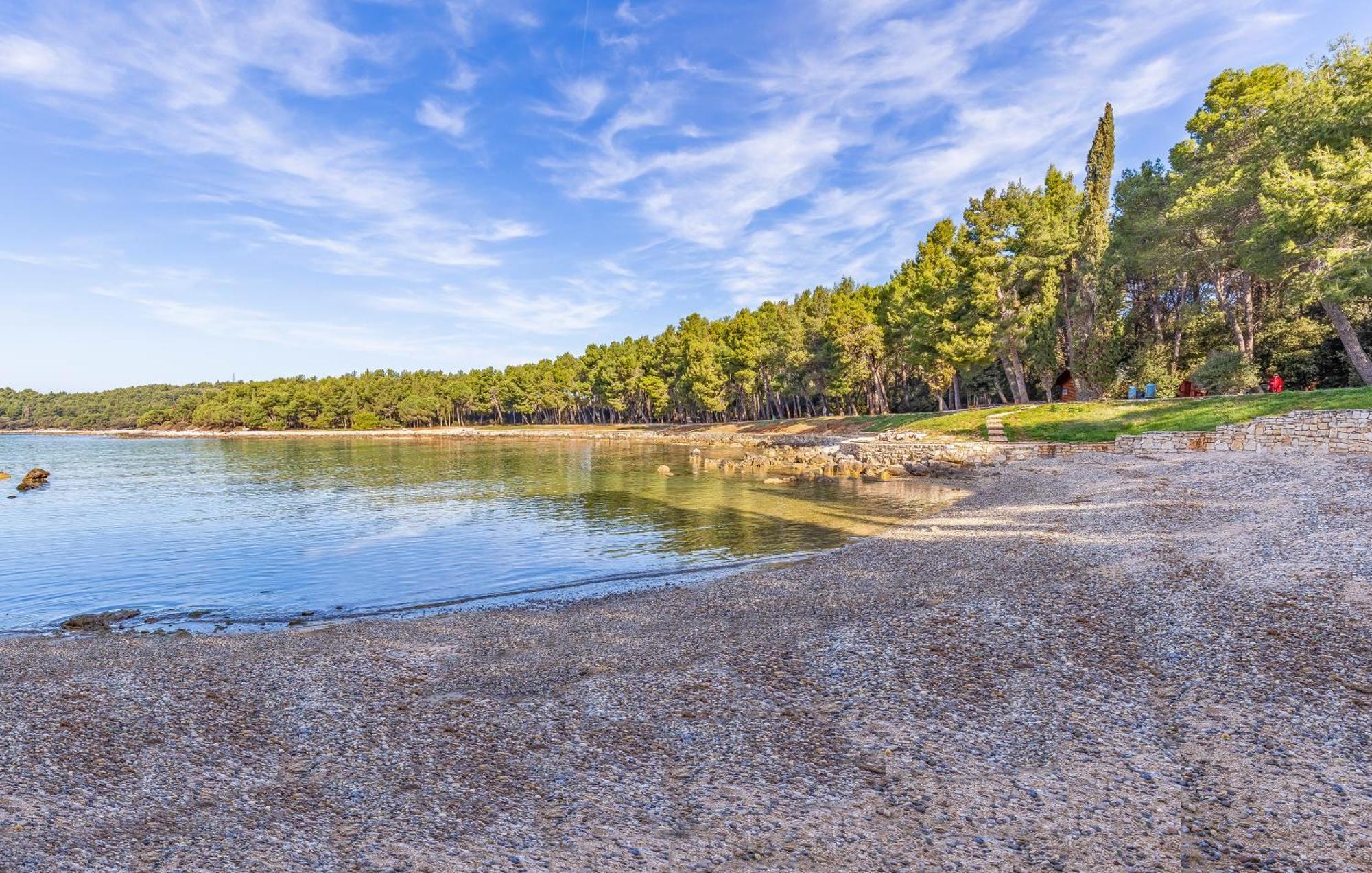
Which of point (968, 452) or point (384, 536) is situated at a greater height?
point (968, 452)

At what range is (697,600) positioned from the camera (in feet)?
48.9

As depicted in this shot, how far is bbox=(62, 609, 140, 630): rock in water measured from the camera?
14.8 metres

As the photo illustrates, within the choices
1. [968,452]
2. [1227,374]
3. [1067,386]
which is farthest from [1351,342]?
[1067,386]

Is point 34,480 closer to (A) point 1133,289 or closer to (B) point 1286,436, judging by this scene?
(B) point 1286,436

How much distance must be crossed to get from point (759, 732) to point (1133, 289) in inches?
2360

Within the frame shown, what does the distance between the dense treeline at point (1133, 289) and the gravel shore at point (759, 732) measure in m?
24.3

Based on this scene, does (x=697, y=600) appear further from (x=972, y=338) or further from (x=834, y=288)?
(x=834, y=288)

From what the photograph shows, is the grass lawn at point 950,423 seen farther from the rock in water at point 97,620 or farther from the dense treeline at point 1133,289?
the rock in water at point 97,620


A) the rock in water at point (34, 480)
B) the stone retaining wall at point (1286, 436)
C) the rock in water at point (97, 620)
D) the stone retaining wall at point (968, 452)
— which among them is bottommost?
the rock in water at point (97, 620)

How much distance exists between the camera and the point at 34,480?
49438 millimetres

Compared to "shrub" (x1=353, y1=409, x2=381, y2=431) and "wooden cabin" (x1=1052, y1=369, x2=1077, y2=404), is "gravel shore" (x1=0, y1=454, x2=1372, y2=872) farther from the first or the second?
"shrub" (x1=353, y1=409, x2=381, y2=431)

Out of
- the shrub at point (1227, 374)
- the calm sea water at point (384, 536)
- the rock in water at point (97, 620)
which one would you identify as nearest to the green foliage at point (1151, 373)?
the shrub at point (1227, 374)

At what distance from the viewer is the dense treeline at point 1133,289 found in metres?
30.1

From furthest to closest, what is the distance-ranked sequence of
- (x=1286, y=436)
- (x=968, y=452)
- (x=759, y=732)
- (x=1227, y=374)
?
1. (x=968, y=452)
2. (x=1227, y=374)
3. (x=1286, y=436)
4. (x=759, y=732)
